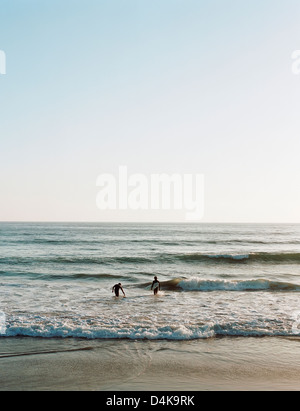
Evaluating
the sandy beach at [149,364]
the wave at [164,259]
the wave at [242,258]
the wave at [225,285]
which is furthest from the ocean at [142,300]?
the sandy beach at [149,364]

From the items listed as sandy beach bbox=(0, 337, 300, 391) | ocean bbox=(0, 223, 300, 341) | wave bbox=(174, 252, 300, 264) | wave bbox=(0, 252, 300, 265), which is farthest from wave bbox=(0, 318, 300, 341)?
wave bbox=(174, 252, 300, 264)

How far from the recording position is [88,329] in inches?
494

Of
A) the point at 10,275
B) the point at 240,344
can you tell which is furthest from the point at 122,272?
the point at 240,344

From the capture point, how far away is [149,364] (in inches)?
372

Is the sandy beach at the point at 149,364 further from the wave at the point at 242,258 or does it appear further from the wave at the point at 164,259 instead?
the wave at the point at 242,258

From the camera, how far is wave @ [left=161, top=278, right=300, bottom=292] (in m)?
23.4

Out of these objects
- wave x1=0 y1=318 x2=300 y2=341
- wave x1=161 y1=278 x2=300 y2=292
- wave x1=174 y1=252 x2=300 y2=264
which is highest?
wave x1=0 y1=318 x2=300 y2=341

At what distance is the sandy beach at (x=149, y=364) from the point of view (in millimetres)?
8102

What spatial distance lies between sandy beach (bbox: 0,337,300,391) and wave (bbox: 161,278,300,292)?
12.0 metres

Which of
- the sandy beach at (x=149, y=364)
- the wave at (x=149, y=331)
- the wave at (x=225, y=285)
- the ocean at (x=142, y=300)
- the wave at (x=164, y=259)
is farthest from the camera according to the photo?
the wave at (x=164, y=259)

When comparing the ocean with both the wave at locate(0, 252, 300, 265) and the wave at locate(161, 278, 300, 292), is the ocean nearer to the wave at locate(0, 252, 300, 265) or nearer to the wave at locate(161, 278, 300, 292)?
the wave at locate(161, 278, 300, 292)

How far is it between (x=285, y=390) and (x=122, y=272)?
23.6 meters

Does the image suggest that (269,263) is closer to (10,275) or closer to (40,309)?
(10,275)

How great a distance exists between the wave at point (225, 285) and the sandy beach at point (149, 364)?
39.3 ft
